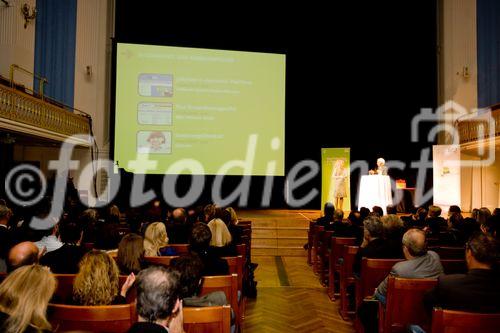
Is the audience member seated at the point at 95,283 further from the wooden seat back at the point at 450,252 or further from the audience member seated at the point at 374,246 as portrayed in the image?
the wooden seat back at the point at 450,252

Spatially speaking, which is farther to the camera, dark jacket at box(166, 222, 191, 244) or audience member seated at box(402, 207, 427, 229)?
audience member seated at box(402, 207, 427, 229)

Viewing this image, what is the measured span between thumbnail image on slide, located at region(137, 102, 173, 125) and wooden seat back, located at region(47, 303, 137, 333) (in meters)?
8.04

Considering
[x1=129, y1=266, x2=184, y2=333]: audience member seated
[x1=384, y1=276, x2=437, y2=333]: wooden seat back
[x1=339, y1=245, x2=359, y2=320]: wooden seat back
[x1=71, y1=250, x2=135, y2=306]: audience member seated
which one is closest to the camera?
[x1=129, y1=266, x2=184, y2=333]: audience member seated

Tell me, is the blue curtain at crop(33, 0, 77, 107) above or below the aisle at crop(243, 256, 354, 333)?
above

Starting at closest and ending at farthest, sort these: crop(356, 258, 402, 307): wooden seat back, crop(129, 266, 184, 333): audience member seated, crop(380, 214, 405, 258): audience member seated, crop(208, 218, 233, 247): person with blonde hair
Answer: crop(129, 266, 184, 333): audience member seated → crop(356, 258, 402, 307): wooden seat back → crop(380, 214, 405, 258): audience member seated → crop(208, 218, 233, 247): person with blonde hair

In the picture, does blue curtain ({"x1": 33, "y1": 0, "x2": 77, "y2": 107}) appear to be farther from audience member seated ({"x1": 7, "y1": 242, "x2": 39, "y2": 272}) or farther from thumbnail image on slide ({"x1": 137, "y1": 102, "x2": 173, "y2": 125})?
audience member seated ({"x1": 7, "y1": 242, "x2": 39, "y2": 272})

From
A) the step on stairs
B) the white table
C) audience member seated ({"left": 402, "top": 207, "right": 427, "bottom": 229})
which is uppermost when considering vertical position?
the white table

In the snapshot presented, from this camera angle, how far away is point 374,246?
3619mm

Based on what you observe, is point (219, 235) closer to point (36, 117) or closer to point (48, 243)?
point (48, 243)

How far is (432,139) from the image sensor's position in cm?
1171

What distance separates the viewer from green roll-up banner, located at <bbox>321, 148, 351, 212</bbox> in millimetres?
10586

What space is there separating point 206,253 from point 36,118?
22.0 ft

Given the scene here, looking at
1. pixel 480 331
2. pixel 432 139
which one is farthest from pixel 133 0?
pixel 480 331

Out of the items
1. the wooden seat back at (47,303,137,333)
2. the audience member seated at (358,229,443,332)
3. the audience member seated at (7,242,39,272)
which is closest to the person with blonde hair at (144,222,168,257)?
the audience member seated at (7,242,39,272)
